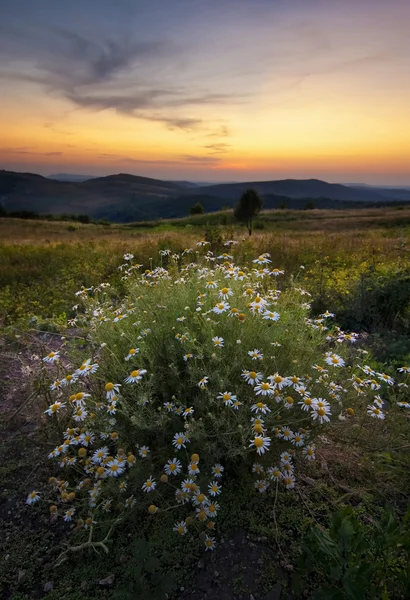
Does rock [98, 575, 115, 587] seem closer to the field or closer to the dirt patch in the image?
the field

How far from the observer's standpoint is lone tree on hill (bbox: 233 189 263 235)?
4188cm

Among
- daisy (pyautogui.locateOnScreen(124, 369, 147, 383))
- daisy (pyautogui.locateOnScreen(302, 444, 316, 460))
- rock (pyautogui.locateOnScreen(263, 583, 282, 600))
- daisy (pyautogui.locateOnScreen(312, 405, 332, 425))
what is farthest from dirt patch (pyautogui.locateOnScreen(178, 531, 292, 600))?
daisy (pyautogui.locateOnScreen(124, 369, 147, 383))

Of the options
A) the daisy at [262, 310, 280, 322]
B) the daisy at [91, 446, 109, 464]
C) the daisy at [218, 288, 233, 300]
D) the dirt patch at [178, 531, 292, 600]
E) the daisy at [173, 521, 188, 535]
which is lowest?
the dirt patch at [178, 531, 292, 600]

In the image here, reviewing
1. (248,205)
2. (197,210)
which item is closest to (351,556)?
(248,205)

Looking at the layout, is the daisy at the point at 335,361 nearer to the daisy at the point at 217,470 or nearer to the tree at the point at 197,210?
the daisy at the point at 217,470

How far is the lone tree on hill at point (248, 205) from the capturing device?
137 ft

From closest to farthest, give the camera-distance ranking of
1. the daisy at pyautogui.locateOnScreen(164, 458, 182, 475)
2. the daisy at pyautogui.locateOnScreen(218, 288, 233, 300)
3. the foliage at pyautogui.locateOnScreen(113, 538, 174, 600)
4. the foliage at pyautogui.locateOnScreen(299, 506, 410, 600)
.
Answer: the foliage at pyautogui.locateOnScreen(299, 506, 410, 600) → the foliage at pyautogui.locateOnScreen(113, 538, 174, 600) → the daisy at pyautogui.locateOnScreen(164, 458, 182, 475) → the daisy at pyautogui.locateOnScreen(218, 288, 233, 300)

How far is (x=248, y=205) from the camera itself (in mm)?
42031

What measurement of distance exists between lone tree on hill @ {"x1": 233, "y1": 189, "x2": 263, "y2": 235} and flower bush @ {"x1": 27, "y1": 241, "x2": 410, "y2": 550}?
40.0 meters

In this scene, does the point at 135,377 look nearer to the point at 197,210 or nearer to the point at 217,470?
the point at 217,470

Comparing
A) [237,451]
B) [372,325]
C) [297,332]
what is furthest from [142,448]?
[372,325]

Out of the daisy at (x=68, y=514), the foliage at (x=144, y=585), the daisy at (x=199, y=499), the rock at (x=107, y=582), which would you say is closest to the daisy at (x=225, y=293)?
the daisy at (x=199, y=499)

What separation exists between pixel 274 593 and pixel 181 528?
0.56 metres

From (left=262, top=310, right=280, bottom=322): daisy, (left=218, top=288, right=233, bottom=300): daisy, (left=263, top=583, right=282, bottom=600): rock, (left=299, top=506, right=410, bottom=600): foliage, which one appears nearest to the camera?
(left=299, top=506, right=410, bottom=600): foliage
